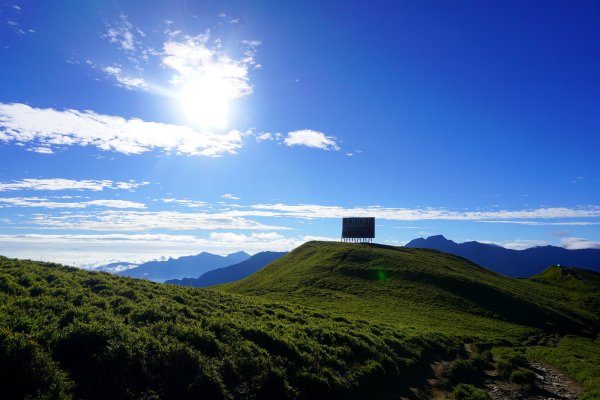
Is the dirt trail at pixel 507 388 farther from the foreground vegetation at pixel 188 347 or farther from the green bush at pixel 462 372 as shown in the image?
the foreground vegetation at pixel 188 347

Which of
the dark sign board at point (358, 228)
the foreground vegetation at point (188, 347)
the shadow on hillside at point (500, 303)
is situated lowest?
the shadow on hillside at point (500, 303)

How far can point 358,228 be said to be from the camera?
126 meters

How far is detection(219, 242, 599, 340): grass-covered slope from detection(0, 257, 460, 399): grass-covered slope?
2156 centimetres

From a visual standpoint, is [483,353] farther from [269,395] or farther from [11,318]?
[11,318]

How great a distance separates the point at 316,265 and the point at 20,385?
7629 centimetres

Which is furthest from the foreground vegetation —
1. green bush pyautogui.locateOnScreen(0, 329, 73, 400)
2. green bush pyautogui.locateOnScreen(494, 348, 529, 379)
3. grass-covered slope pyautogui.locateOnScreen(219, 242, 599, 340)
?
grass-covered slope pyautogui.locateOnScreen(219, 242, 599, 340)

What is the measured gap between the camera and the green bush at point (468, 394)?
68.5ft

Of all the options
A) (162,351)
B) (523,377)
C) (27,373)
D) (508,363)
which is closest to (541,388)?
(523,377)

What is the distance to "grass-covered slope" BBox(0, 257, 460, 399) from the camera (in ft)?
45.0

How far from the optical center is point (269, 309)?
112 feet

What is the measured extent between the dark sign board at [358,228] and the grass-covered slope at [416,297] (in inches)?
1210

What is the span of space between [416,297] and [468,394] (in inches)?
1782

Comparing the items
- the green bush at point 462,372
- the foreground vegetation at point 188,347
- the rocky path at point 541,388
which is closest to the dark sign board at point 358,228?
the foreground vegetation at point 188,347

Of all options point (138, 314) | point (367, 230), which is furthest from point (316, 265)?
point (138, 314)
